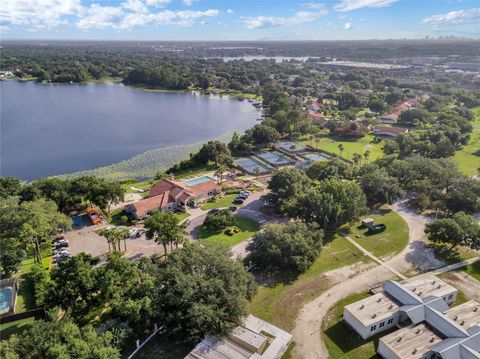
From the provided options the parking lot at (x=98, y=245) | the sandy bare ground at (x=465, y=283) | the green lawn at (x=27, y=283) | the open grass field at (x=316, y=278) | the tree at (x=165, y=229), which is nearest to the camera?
the open grass field at (x=316, y=278)

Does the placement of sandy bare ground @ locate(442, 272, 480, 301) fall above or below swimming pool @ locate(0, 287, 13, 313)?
below

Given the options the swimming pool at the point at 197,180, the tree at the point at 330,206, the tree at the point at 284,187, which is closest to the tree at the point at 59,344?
the tree at the point at 330,206

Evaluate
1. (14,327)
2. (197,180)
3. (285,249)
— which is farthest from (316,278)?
(197,180)

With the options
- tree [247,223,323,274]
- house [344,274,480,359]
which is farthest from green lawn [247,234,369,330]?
house [344,274,480,359]

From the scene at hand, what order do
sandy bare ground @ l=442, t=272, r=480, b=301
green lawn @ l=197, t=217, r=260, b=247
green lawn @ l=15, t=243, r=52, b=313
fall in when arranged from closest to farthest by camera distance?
green lawn @ l=15, t=243, r=52, b=313
sandy bare ground @ l=442, t=272, r=480, b=301
green lawn @ l=197, t=217, r=260, b=247

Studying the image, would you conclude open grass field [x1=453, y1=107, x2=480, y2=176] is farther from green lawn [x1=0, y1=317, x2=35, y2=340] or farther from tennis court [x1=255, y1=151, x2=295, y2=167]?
green lawn [x1=0, y1=317, x2=35, y2=340]

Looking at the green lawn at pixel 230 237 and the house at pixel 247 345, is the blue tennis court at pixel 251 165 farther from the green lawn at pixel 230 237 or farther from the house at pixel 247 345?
→ the house at pixel 247 345

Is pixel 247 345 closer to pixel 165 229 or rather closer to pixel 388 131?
pixel 165 229
